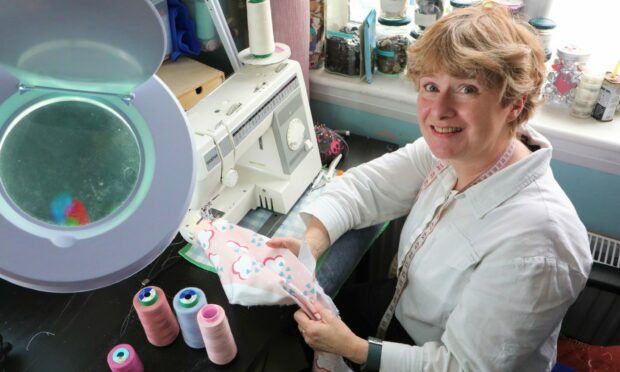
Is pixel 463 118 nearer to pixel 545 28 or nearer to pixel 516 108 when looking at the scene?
pixel 516 108

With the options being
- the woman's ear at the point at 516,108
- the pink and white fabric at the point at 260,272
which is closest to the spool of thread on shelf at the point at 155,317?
the pink and white fabric at the point at 260,272

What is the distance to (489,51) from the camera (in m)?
0.91

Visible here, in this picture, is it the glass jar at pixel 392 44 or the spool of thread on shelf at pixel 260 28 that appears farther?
the glass jar at pixel 392 44

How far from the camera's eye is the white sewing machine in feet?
3.60

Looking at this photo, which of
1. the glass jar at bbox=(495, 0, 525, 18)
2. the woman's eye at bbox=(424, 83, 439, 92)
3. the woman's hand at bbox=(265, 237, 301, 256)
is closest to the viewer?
the woman's eye at bbox=(424, 83, 439, 92)

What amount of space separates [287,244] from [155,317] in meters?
0.33

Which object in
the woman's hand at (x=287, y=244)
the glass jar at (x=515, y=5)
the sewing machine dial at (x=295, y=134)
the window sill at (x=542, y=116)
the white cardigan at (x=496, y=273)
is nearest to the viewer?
the white cardigan at (x=496, y=273)

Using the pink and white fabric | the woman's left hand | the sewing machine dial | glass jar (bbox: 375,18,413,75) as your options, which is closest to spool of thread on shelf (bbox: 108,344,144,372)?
the pink and white fabric

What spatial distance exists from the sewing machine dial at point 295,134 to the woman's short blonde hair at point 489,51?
1.38 feet

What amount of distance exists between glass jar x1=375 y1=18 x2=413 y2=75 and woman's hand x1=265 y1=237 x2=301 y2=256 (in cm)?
85

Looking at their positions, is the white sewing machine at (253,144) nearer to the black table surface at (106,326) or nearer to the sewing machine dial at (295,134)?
the sewing machine dial at (295,134)

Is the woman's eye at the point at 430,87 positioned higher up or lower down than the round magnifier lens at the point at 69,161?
lower down

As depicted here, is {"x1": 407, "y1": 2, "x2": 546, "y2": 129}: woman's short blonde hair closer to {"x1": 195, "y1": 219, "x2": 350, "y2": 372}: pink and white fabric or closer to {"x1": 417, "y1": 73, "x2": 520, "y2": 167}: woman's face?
{"x1": 417, "y1": 73, "x2": 520, "y2": 167}: woman's face

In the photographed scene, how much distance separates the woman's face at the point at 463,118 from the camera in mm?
947
